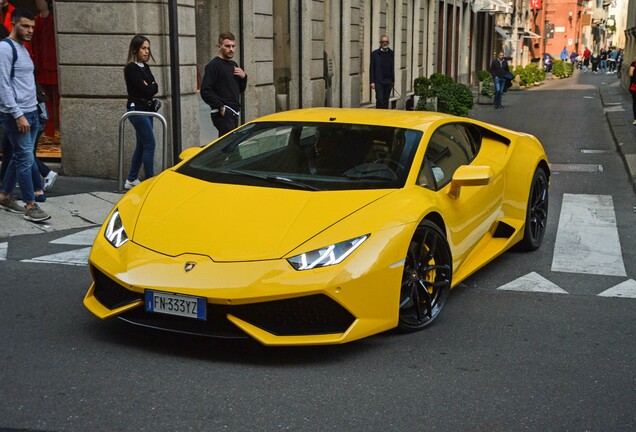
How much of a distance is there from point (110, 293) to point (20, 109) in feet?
12.5

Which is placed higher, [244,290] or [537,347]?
[244,290]

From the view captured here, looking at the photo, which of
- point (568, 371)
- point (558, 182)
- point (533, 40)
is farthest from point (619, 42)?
point (568, 371)

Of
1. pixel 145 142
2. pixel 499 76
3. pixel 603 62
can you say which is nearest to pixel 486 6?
pixel 499 76

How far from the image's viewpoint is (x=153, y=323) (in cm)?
474

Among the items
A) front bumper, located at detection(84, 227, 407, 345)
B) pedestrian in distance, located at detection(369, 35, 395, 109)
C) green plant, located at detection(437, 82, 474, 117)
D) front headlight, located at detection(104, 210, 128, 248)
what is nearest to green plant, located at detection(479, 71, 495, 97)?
green plant, located at detection(437, 82, 474, 117)

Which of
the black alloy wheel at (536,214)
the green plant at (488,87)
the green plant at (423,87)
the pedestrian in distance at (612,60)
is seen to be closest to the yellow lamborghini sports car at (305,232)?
the black alloy wheel at (536,214)

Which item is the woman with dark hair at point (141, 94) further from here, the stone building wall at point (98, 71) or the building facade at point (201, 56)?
the stone building wall at point (98, 71)

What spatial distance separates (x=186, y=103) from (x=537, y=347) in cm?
822

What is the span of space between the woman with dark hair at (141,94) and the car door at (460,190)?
446cm

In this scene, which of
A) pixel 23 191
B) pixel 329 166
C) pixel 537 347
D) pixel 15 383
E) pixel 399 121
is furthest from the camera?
pixel 23 191

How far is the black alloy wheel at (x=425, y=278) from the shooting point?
5176 millimetres

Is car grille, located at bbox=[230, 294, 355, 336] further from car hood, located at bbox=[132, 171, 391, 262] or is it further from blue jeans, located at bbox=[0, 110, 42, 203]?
blue jeans, located at bbox=[0, 110, 42, 203]

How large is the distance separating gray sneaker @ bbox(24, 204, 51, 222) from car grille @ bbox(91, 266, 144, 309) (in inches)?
140

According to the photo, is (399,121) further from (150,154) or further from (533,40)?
(533,40)
